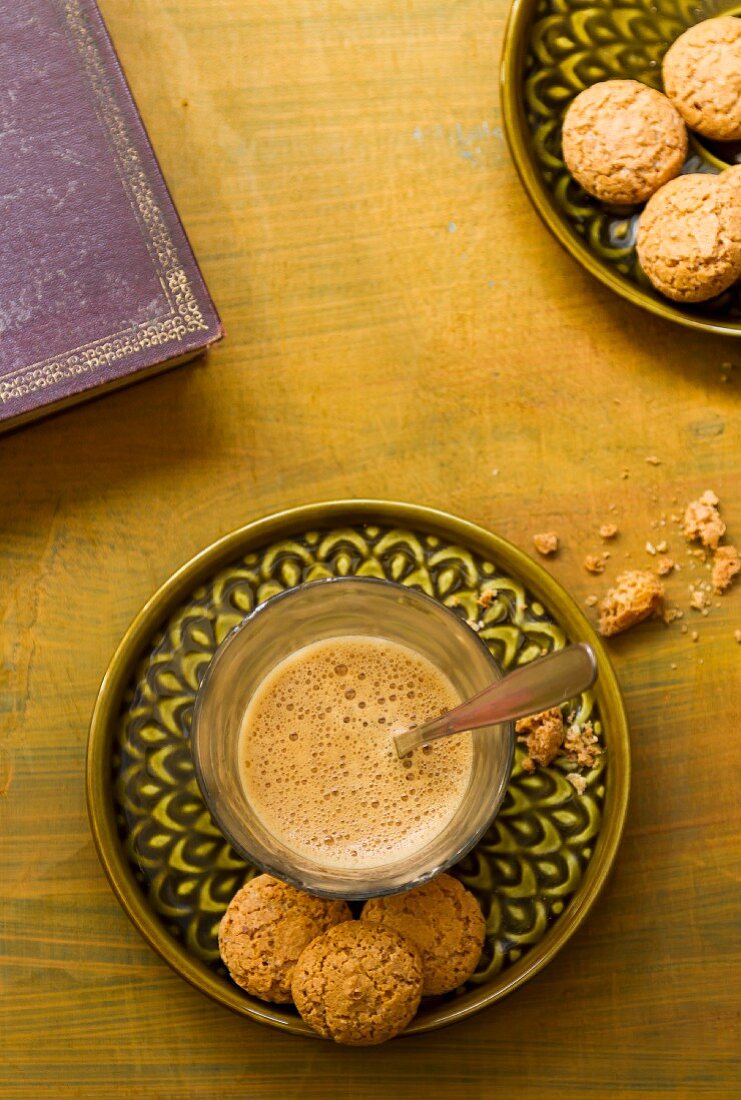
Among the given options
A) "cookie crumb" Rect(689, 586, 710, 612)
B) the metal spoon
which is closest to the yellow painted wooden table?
"cookie crumb" Rect(689, 586, 710, 612)

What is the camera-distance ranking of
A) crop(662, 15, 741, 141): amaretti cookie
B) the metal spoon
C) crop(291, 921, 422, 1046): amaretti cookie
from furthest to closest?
crop(662, 15, 741, 141): amaretti cookie, crop(291, 921, 422, 1046): amaretti cookie, the metal spoon

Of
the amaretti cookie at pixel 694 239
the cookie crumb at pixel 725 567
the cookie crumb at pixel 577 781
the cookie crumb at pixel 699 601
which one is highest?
the amaretti cookie at pixel 694 239

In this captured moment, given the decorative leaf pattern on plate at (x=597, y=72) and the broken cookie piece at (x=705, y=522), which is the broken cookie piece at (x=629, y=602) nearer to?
the broken cookie piece at (x=705, y=522)

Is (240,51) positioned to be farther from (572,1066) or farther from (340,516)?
(572,1066)

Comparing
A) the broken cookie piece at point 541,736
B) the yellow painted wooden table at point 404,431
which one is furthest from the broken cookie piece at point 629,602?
the broken cookie piece at point 541,736

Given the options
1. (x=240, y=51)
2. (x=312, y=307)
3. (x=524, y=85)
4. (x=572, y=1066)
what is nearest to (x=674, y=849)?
(x=572, y=1066)

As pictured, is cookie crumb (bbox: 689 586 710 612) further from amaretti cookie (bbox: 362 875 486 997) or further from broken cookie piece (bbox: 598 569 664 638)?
amaretti cookie (bbox: 362 875 486 997)

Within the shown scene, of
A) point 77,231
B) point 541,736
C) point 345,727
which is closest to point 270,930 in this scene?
point 345,727
